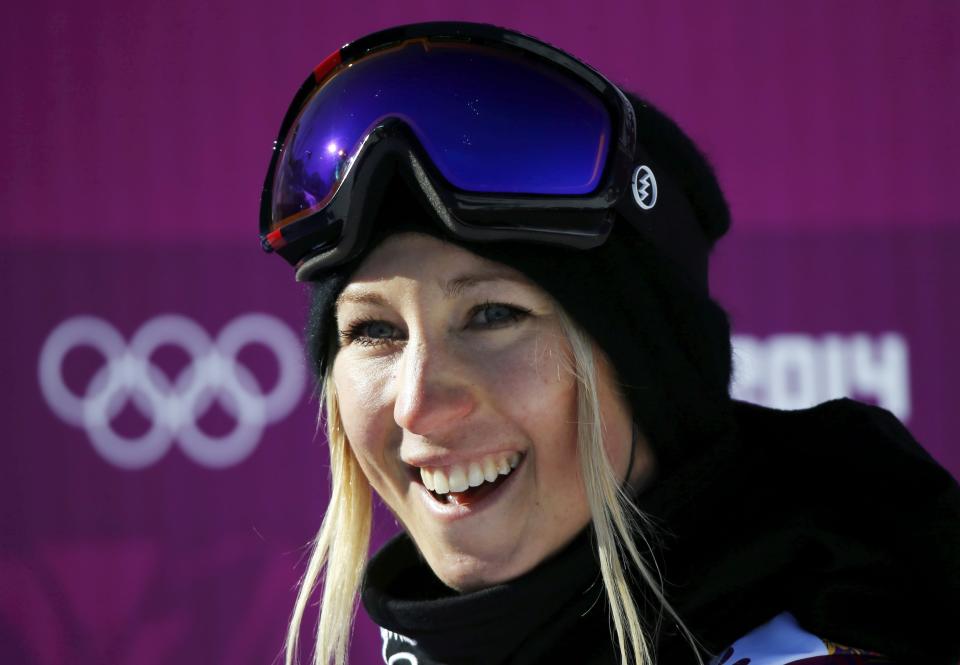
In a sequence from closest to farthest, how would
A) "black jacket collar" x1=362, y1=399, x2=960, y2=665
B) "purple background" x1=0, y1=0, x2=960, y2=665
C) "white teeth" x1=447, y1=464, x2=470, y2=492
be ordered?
"black jacket collar" x1=362, y1=399, x2=960, y2=665 < "white teeth" x1=447, y1=464, x2=470, y2=492 < "purple background" x1=0, y1=0, x2=960, y2=665

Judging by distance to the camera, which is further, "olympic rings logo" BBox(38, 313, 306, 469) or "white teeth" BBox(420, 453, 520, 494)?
"olympic rings logo" BBox(38, 313, 306, 469)

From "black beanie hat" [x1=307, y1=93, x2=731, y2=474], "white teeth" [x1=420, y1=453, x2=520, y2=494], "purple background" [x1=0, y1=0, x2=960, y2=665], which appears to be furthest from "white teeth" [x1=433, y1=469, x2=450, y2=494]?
"purple background" [x1=0, y1=0, x2=960, y2=665]

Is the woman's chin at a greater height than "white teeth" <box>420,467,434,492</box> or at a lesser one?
lesser

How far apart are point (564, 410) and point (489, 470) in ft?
0.36

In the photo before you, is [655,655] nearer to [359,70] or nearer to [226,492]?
[359,70]

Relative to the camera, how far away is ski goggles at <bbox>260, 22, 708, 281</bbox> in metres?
1.12

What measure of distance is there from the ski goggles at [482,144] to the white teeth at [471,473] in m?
0.25

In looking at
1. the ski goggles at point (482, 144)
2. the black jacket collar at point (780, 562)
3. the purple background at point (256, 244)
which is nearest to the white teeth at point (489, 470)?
the black jacket collar at point (780, 562)

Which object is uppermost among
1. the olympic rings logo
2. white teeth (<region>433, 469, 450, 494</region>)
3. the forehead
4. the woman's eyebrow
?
the forehead

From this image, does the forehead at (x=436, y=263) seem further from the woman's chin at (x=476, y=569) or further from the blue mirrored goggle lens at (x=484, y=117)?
the woman's chin at (x=476, y=569)

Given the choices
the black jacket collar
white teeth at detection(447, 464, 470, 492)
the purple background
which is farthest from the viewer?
the purple background

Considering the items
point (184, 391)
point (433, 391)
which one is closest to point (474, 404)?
point (433, 391)

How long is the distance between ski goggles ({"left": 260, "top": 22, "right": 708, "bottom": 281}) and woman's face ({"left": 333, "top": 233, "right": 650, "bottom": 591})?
6 centimetres

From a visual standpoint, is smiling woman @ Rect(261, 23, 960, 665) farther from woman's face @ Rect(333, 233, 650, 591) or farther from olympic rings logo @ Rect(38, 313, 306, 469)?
olympic rings logo @ Rect(38, 313, 306, 469)
